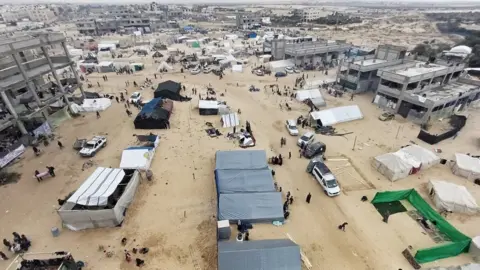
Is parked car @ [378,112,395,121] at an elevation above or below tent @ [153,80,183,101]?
below

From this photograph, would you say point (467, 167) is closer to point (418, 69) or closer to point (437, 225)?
point (437, 225)

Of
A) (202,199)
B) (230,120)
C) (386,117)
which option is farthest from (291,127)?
(202,199)

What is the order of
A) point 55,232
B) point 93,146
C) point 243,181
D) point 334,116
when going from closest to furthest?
point 55,232, point 243,181, point 93,146, point 334,116

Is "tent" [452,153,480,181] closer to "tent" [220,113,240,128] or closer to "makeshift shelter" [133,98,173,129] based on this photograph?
"tent" [220,113,240,128]

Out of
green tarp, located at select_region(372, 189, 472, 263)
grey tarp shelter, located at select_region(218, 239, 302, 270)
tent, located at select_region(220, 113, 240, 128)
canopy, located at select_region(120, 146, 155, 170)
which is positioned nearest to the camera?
grey tarp shelter, located at select_region(218, 239, 302, 270)

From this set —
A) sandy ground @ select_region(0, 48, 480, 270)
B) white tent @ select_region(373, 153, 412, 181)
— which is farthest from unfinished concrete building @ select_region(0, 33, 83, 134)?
white tent @ select_region(373, 153, 412, 181)

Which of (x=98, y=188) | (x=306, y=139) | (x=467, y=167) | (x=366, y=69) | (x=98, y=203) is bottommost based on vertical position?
(x=467, y=167)

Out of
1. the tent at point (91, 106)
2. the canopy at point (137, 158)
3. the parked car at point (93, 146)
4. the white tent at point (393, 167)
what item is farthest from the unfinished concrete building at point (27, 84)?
the white tent at point (393, 167)

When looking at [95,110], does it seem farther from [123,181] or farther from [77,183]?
[123,181]
